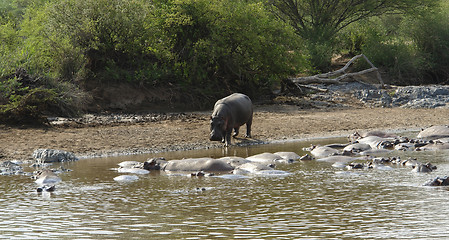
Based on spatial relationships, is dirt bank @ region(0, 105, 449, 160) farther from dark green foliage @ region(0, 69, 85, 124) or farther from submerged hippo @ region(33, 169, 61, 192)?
submerged hippo @ region(33, 169, 61, 192)

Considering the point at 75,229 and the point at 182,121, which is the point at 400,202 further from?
the point at 182,121

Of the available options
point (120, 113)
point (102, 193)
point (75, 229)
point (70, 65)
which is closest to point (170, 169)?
point (102, 193)

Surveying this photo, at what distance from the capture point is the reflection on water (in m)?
6.54

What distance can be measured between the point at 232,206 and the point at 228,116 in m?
6.94

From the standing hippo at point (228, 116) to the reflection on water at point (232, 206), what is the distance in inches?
146

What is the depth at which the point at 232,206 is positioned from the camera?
7977mm

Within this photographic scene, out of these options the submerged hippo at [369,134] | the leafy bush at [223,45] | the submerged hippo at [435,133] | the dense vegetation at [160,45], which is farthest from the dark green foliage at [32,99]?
the submerged hippo at [435,133]

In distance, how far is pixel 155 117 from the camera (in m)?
18.6

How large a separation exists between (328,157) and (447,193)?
4136 mm

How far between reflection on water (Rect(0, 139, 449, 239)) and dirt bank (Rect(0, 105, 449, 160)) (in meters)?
Result: 3.14

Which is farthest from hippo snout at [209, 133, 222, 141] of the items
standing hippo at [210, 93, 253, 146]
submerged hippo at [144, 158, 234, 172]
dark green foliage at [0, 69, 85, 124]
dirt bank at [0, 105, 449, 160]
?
dark green foliage at [0, 69, 85, 124]

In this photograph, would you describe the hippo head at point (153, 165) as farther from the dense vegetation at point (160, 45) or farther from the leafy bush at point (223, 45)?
the leafy bush at point (223, 45)

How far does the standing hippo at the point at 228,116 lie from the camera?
47.7ft

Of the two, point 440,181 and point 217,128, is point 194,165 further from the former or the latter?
point 440,181
